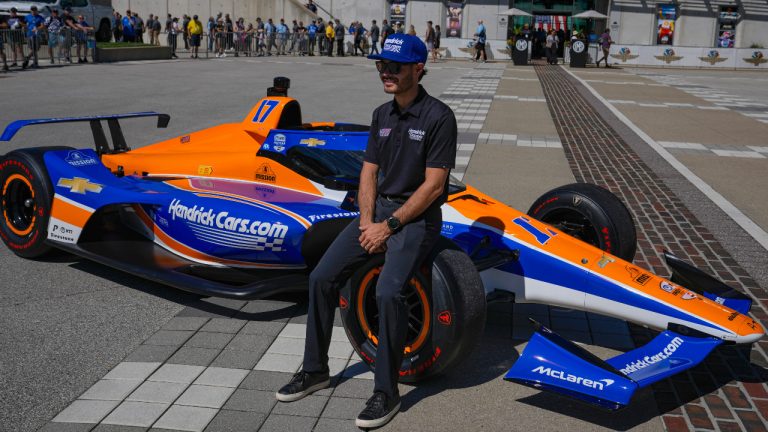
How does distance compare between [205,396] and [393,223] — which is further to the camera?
[205,396]

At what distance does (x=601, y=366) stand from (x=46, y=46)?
2634cm

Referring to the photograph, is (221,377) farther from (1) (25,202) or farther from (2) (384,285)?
(1) (25,202)

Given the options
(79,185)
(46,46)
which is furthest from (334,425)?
(46,46)

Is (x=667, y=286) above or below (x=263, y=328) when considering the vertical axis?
above

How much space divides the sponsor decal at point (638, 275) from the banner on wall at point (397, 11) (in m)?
44.7

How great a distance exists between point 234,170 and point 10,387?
2.34 m

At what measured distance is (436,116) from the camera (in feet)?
12.4

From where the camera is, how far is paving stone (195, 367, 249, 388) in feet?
13.8

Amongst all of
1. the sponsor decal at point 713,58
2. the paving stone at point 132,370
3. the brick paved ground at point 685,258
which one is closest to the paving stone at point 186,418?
the paving stone at point 132,370

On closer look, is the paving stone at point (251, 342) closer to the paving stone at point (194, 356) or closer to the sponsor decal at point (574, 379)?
the paving stone at point (194, 356)

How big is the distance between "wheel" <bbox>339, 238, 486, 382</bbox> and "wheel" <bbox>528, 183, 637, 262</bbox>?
1725 millimetres

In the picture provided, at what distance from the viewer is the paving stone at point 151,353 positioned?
4.50 meters

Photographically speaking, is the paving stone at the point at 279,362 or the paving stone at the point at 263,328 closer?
the paving stone at the point at 279,362

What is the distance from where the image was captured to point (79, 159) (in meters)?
6.24
